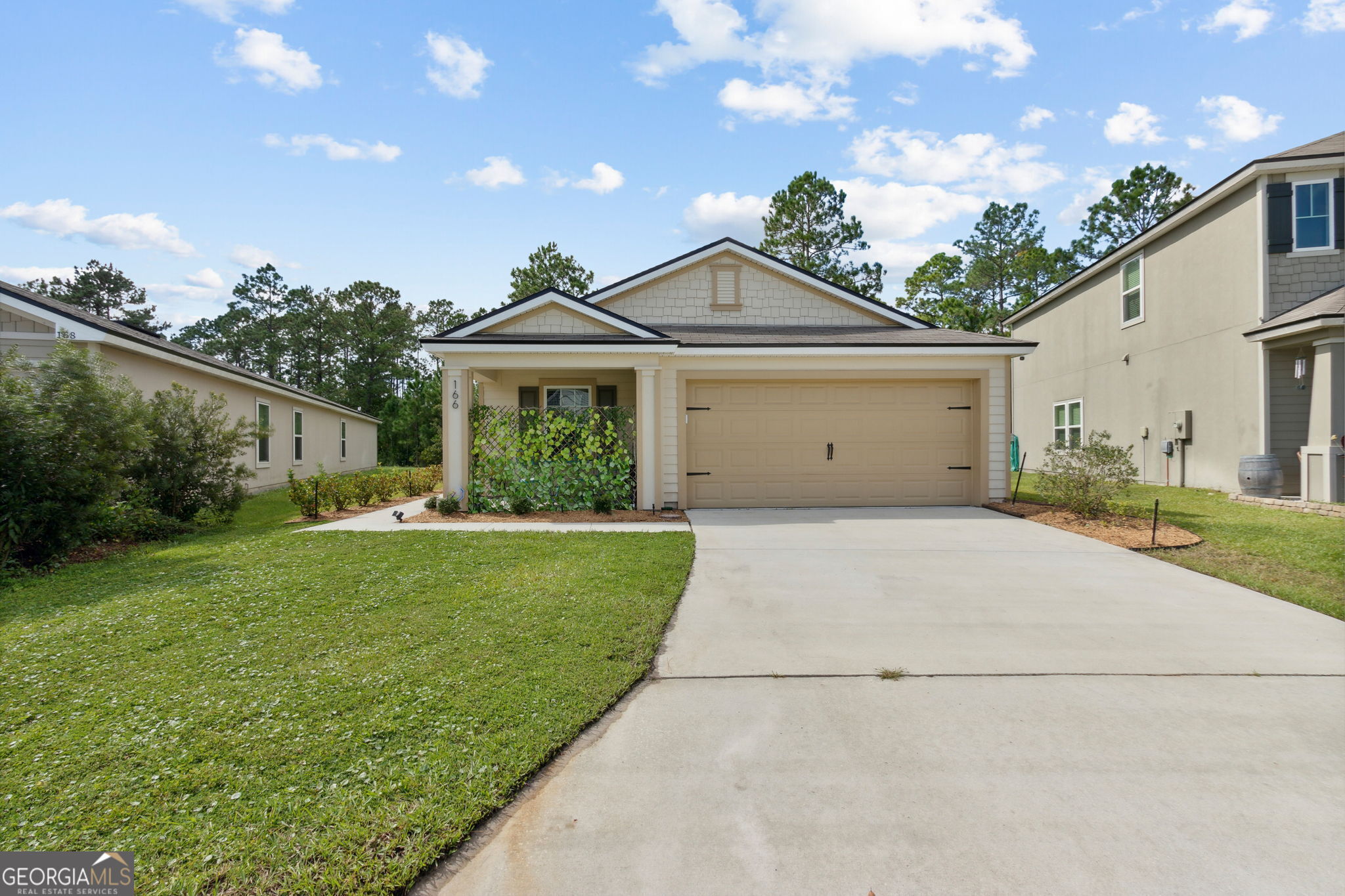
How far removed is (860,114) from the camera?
11961 millimetres

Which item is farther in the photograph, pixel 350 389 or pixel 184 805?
pixel 350 389

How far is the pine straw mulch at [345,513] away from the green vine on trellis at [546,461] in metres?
1.54

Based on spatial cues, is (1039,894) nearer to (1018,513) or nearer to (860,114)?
(1018,513)

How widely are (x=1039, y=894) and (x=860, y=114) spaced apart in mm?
13033

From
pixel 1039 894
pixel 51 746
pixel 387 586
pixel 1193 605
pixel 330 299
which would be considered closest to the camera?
pixel 1039 894

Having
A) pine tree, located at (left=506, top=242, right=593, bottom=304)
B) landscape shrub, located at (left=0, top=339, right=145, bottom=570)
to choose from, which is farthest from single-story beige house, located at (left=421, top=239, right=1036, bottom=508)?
pine tree, located at (left=506, top=242, right=593, bottom=304)

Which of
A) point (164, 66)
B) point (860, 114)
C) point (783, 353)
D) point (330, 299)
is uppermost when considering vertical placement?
point (330, 299)

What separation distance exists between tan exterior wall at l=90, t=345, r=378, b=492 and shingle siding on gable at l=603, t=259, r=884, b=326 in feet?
26.0

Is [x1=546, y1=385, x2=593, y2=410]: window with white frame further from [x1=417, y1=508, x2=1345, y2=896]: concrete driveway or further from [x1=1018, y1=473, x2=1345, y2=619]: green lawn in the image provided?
[x1=1018, y1=473, x2=1345, y2=619]: green lawn

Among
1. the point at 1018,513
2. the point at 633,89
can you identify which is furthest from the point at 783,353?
the point at 633,89

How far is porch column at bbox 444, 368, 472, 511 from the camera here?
10.2 m

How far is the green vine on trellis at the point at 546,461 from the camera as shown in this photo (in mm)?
10305

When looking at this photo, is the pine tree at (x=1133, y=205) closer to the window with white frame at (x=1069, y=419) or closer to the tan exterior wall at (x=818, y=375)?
the window with white frame at (x=1069, y=419)

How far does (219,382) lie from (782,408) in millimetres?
12331
